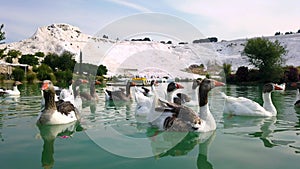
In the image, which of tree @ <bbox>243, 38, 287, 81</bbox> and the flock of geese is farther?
tree @ <bbox>243, 38, 287, 81</bbox>

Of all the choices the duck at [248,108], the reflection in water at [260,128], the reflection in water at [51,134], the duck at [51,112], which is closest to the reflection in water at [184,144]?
the reflection in water at [260,128]

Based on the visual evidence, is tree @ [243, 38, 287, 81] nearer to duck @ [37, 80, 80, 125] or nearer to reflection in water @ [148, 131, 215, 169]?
reflection in water @ [148, 131, 215, 169]

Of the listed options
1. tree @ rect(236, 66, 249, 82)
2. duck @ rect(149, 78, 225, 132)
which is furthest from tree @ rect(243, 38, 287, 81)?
duck @ rect(149, 78, 225, 132)

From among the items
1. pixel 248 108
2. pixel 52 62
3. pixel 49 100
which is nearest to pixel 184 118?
pixel 248 108

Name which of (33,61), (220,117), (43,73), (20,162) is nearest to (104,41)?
(20,162)

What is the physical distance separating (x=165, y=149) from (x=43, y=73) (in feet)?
112

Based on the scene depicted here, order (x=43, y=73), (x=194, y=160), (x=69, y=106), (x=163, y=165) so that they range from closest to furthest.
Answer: (x=163, y=165) → (x=194, y=160) → (x=69, y=106) → (x=43, y=73)

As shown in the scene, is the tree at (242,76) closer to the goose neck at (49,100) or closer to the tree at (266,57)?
the tree at (266,57)

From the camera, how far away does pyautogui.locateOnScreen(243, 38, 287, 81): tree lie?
124 feet

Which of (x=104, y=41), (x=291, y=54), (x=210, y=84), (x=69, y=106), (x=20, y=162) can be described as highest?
(x=291, y=54)

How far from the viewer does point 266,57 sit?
4069 centimetres

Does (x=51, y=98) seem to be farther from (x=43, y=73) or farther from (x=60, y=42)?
(x=60, y=42)

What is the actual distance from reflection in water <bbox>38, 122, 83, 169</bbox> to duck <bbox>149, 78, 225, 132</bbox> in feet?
6.23

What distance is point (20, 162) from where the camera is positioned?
423 cm
